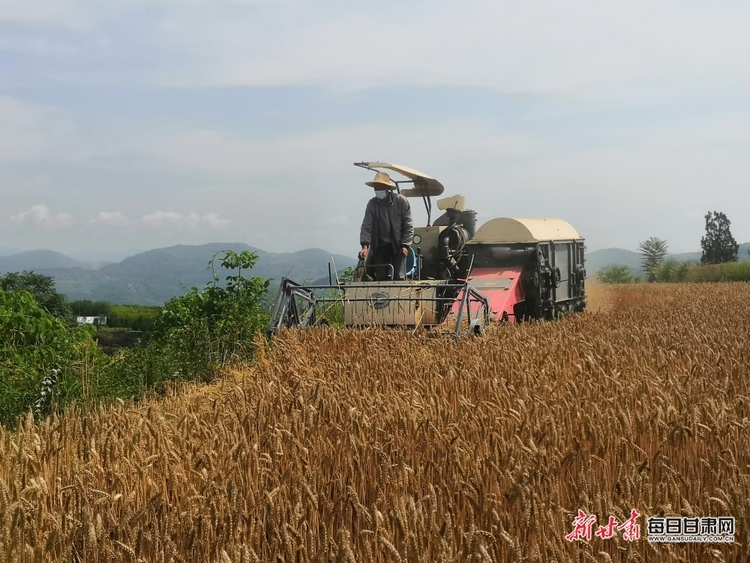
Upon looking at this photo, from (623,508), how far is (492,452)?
0.87 meters

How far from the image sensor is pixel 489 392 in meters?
5.83

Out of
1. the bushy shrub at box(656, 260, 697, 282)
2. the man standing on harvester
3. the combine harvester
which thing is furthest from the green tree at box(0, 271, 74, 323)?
the bushy shrub at box(656, 260, 697, 282)

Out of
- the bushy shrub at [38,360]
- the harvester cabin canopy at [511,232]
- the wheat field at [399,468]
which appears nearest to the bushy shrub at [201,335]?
the bushy shrub at [38,360]

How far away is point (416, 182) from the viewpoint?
1223 centimetres

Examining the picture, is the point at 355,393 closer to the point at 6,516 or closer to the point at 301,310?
the point at 6,516

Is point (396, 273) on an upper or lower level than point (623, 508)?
upper

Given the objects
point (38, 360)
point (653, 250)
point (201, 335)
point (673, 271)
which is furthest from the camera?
point (653, 250)

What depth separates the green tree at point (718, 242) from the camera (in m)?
77.6

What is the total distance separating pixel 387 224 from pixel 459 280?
1.28 m

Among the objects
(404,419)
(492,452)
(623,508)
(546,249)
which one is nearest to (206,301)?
(546,249)

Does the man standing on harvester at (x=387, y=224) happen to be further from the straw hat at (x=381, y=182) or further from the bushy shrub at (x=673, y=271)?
the bushy shrub at (x=673, y=271)

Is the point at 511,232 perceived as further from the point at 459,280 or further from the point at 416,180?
the point at 459,280

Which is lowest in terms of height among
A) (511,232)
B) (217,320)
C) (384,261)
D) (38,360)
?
(38,360)

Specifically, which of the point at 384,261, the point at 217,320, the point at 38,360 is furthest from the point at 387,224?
the point at 38,360
